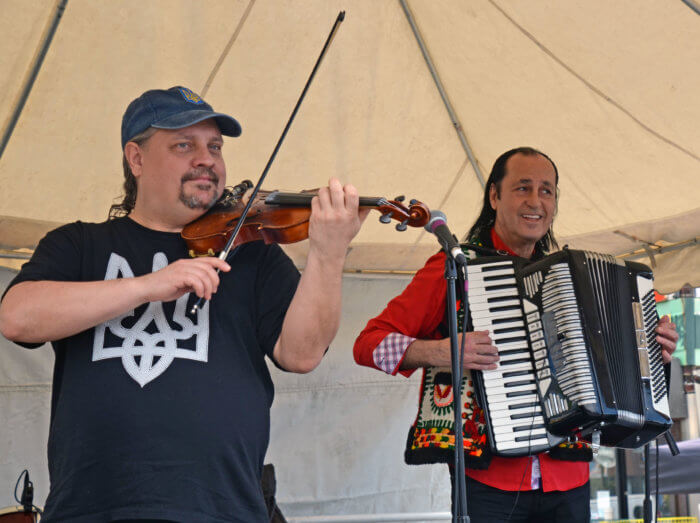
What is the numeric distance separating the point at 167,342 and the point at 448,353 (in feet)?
3.35

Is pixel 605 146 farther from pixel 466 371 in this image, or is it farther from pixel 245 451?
pixel 245 451

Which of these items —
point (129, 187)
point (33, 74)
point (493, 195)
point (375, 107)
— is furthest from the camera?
point (375, 107)

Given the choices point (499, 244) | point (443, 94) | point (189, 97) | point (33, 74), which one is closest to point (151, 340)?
point (189, 97)

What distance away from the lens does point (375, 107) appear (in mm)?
3807

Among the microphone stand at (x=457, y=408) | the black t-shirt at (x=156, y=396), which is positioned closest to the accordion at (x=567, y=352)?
Answer: the microphone stand at (x=457, y=408)

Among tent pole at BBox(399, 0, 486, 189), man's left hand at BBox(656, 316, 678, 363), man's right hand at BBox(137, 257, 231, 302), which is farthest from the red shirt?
tent pole at BBox(399, 0, 486, 189)

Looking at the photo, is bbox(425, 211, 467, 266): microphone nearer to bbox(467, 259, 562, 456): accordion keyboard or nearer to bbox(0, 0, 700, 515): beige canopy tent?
bbox(467, 259, 562, 456): accordion keyboard

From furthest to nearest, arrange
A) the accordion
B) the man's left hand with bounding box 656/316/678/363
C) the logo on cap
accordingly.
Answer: the man's left hand with bounding box 656/316/678/363
the accordion
the logo on cap

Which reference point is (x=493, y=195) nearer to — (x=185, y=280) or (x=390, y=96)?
(x=390, y=96)

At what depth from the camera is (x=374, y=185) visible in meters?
4.11

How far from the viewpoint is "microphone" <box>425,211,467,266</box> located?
1757 mm

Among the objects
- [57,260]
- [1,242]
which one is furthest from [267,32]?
[57,260]

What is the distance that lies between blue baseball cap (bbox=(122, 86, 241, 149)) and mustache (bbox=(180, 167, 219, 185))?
11 cm

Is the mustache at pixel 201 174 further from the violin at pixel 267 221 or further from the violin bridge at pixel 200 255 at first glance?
the violin bridge at pixel 200 255
